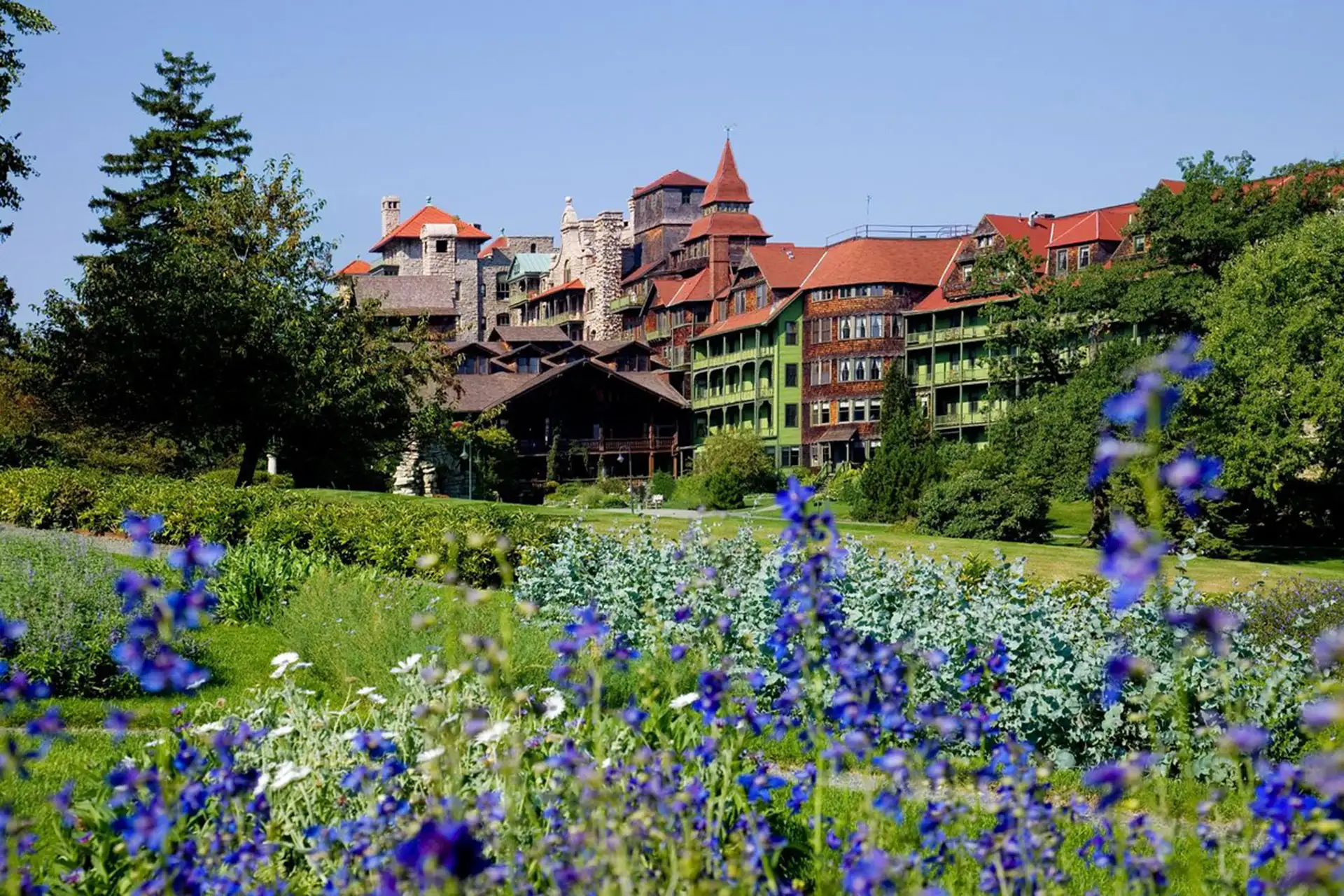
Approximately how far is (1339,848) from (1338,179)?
44267mm

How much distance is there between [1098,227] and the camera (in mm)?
55156

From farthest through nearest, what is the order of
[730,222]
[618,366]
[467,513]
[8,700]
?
[730,222] → [618,366] → [467,513] → [8,700]

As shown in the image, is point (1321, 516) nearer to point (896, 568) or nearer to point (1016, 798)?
point (896, 568)

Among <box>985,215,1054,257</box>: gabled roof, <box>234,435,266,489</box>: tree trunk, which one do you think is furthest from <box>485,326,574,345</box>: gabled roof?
<box>234,435,266,489</box>: tree trunk

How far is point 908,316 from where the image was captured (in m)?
64.1

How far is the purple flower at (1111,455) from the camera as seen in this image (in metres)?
2.66

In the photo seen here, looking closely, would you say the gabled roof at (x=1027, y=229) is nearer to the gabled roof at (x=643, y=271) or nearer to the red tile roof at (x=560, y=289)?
the gabled roof at (x=643, y=271)

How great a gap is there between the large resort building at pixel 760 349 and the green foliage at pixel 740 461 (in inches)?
174

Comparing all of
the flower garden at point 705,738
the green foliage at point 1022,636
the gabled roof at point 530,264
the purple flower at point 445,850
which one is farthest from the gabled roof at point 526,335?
the purple flower at point 445,850

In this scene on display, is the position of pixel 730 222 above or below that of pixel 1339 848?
above

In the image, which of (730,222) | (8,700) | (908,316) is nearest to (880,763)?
(8,700)

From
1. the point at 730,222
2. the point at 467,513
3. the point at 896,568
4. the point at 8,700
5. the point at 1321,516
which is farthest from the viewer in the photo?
the point at 730,222

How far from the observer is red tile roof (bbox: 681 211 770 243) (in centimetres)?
7844

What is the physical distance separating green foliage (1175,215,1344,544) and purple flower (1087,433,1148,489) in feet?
112
